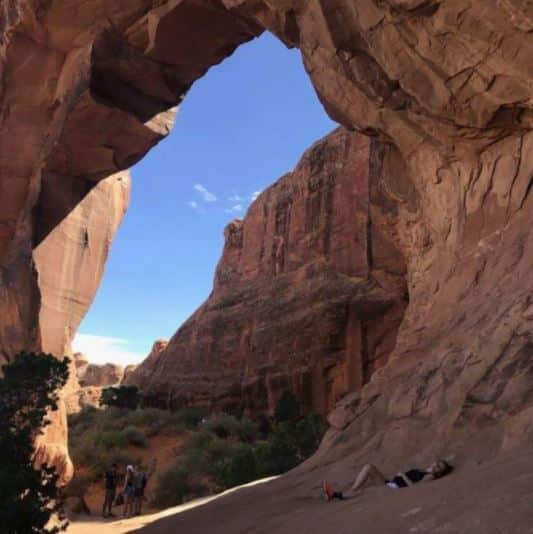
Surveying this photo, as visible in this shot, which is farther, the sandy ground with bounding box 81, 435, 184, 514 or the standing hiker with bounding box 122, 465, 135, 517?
the sandy ground with bounding box 81, 435, 184, 514

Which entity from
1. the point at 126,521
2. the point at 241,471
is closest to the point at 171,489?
the point at 241,471

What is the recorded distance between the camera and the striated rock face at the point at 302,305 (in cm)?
3138

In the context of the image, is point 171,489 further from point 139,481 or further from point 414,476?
point 414,476

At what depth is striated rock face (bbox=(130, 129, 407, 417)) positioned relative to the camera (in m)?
31.4

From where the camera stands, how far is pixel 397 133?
12.0 meters

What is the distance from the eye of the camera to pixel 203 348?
38469 millimetres

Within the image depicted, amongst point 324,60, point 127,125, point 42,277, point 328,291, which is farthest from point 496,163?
point 328,291

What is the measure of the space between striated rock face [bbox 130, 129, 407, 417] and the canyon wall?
45.7ft

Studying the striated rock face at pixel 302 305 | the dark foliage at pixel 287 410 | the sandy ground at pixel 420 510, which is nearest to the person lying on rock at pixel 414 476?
the sandy ground at pixel 420 510

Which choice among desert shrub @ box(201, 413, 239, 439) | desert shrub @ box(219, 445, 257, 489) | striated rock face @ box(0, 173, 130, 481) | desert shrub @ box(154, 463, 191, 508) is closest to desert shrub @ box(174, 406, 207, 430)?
desert shrub @ box(201, 413, 239, 439)

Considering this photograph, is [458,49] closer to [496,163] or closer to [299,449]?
[496,163]

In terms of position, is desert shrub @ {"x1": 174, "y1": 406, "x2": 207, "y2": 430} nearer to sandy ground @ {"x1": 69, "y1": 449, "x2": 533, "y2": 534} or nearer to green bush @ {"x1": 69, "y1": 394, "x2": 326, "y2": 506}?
green bush @ {"x1": 69, "y1": 394, "x2": 326, "y2": 506}

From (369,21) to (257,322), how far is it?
2741 centimetres

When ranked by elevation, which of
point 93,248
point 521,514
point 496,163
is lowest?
point 521,514
